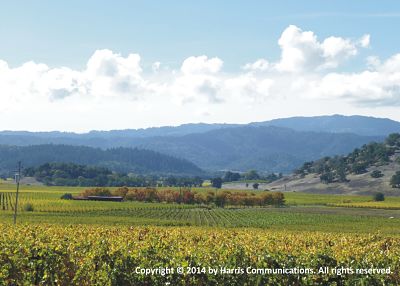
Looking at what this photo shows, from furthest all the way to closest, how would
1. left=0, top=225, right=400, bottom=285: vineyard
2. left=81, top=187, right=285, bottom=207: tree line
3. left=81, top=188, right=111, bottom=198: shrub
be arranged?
left=81, top=188, right=111, bottom=198: shrub → left=81, top=187, right=285, bottom=207: tree line → left=0, top=225, right=400, bottom=285: vineyard

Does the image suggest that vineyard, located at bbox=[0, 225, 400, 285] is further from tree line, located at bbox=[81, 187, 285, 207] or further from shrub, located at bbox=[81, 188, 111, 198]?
shrub, located at bbox=[81, 188, 111, 198]

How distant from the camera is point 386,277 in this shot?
21188 mm

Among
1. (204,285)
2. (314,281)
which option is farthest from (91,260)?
(314,281)

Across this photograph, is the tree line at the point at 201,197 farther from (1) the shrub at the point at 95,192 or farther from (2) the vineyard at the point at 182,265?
(2) the vineyard at the point at 182,265

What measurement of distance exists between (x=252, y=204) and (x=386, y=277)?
158918mm

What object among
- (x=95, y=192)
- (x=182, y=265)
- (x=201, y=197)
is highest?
(x=182, y=265)

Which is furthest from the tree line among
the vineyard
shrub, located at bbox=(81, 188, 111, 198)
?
the vineyard

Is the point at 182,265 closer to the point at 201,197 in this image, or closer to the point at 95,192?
the point at 201,197

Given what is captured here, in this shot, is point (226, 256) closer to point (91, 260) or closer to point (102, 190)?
point (91, 260)

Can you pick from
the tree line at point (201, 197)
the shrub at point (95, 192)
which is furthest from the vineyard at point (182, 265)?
the shrub at point (95, 192)

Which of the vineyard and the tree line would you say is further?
the tree line

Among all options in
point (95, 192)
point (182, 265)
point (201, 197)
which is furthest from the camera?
point (95, 192)

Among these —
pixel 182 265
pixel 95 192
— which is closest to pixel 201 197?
pixel 95 192

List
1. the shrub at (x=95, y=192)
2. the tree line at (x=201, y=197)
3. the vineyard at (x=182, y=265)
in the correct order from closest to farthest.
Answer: the vineyard at (x=182, y=265) < the tree line at (x=201, y=197) < the shrub at (x=95, y=192)
